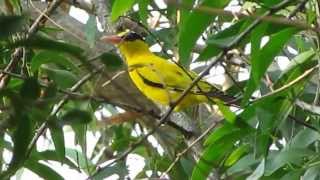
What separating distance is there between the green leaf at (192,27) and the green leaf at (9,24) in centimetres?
121

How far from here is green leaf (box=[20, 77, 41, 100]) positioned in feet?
3.13

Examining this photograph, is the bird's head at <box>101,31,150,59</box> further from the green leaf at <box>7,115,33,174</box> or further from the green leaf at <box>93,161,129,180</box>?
the green leaf at <box>7,115,33,174</box>

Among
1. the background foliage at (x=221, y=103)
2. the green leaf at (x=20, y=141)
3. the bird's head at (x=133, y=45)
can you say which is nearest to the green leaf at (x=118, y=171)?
the background foliage at (x=221, y=103)

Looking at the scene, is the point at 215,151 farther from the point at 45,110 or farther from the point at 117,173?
the point at 45,110

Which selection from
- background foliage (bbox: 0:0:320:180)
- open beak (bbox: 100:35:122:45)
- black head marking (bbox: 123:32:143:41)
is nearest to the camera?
background foliage (bbox: 0:0:320:180)

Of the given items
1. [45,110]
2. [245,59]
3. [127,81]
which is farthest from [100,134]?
[45,110]

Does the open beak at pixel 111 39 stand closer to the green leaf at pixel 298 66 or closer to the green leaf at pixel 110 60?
the green leaf at pixel 298 66

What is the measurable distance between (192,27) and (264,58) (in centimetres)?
21

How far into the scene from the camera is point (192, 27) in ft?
6.82

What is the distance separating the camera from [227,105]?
225cm

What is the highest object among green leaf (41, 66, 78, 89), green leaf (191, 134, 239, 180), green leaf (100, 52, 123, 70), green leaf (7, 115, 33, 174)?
green leaf (100, 52, 123, 70)

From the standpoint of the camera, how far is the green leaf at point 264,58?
6.79 feet

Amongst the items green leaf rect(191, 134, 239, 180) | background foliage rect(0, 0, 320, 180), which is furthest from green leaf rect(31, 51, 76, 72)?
green leaf rect(191, 134, 239, 180)

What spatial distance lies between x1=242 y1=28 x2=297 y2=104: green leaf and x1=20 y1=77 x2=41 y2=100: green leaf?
1150mm
